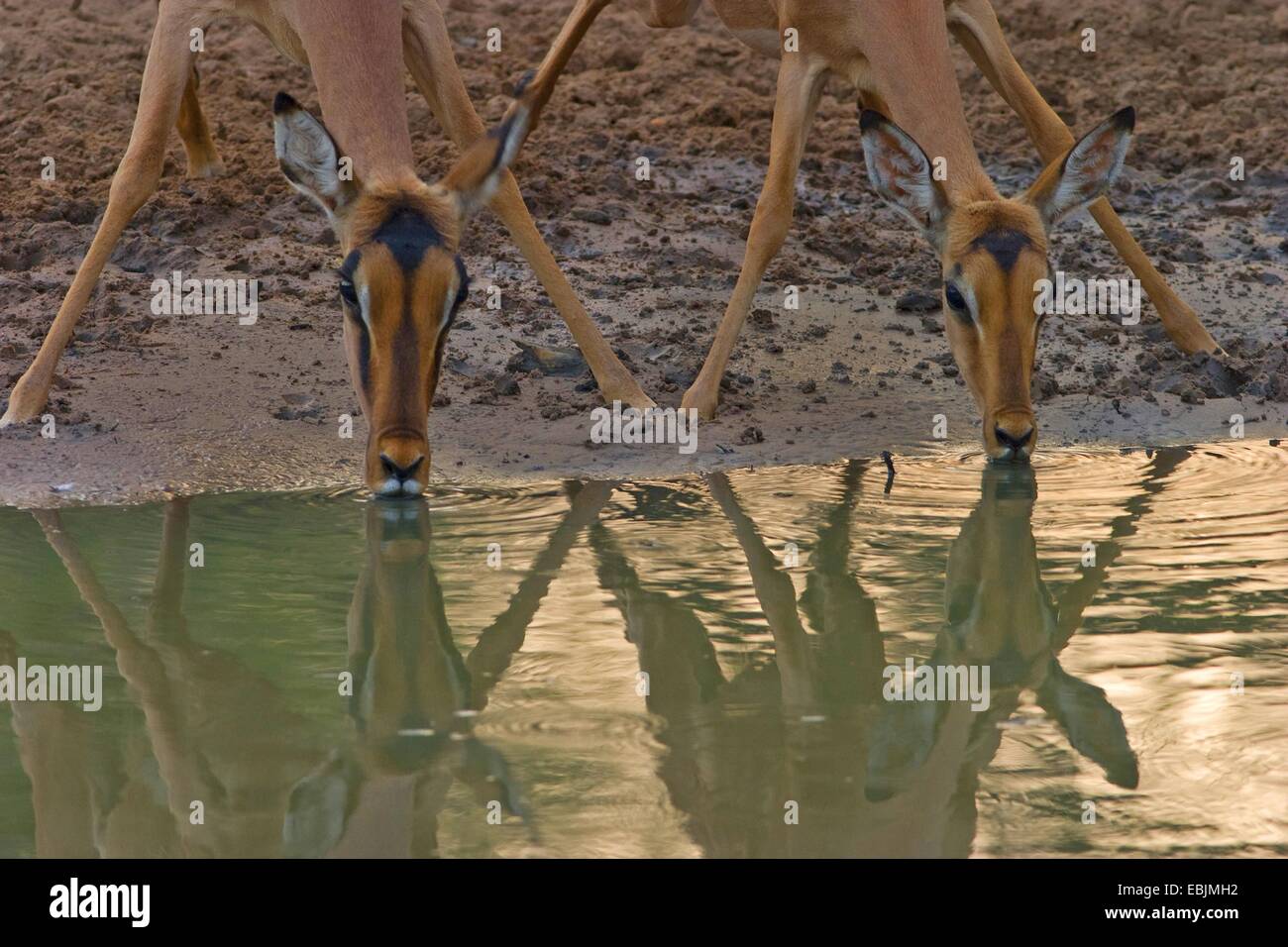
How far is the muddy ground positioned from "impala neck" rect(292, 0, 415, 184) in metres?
1.63

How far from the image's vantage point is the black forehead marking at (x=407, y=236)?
7598 mm

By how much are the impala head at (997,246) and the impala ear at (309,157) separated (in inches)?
98.3

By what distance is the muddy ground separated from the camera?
9.64 meters

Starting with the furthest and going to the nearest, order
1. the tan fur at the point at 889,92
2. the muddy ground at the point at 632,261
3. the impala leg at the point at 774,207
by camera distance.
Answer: the impala leg at the point at 774,207
the muddy ground at the point at 632,261
the tan fur at the point at 889,92

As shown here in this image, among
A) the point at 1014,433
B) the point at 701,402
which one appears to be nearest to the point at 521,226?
the point at 701,402

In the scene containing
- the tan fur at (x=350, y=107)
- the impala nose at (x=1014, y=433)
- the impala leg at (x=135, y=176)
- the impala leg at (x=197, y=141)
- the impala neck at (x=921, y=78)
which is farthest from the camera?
the impala leg at (x=197, y=141)

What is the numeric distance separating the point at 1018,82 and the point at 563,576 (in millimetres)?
4439

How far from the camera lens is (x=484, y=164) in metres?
8.12

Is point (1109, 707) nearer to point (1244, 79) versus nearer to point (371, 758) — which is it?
point (371, 758)

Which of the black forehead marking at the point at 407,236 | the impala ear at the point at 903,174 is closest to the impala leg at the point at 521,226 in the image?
the impala ear at the point at 903,174

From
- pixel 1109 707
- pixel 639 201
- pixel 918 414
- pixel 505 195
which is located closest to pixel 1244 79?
pixel 639 201

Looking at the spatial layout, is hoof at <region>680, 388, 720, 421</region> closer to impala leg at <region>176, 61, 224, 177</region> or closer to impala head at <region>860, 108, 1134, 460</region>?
impala head at <region>860, 108, 1134, 460</region>

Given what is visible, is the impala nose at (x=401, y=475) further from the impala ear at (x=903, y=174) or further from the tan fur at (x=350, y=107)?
the impala ear at (x=903, y=174)
